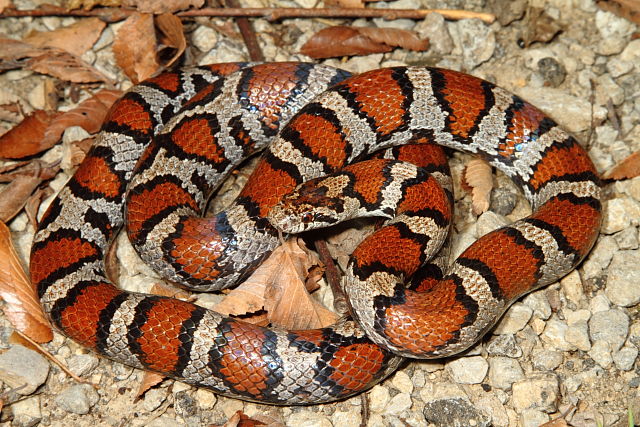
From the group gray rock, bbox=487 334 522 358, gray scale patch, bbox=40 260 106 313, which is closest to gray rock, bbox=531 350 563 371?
gray rock, bbox=487 334 522 358

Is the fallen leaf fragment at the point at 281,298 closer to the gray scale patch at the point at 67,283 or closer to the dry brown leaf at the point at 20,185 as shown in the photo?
the gray scale patch at the point at 67,283

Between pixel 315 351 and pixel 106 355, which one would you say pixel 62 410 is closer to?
pixel 106 355

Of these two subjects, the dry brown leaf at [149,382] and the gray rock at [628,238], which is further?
the gray rock at [628,238]

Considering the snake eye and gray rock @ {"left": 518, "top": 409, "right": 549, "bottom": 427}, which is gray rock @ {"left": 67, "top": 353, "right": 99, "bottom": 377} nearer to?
the snake eye

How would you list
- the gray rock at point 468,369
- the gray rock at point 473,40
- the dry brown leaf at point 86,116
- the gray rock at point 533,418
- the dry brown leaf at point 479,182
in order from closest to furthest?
1. the gray rock at point 533,418
2. the gray rock at point 468,369
3. the dry brown leaf at point 479,182
4. the dry brown leaf at point 86,116
5. the gray rock at point 473,40

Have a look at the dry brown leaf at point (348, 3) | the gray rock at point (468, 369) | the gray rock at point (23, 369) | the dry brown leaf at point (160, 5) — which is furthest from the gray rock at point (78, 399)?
the dry brown leaf at point (348, 3)

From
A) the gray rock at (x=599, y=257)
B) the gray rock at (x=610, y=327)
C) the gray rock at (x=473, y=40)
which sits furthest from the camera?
the gray rock at (x=473, y=40)
